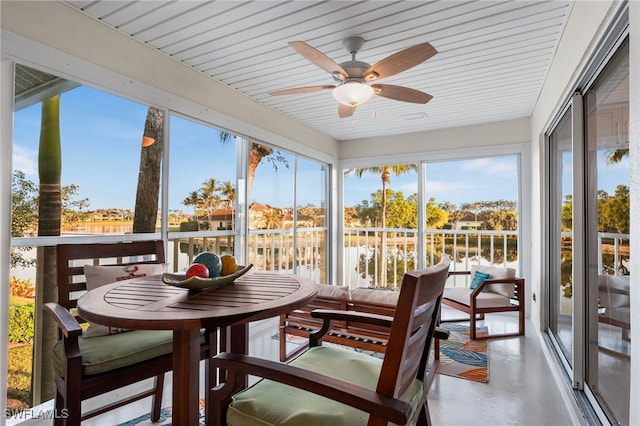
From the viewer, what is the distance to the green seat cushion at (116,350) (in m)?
1.46

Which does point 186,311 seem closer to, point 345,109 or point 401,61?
point 401,61

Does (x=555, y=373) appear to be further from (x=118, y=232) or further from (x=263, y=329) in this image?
(x=118, y=232)

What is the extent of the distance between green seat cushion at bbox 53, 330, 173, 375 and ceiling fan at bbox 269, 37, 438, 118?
174cm

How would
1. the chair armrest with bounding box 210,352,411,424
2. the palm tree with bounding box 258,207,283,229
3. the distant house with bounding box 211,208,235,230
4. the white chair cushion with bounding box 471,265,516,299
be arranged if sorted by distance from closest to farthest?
the chair armrest with bounding box 210,352,411,424, the distant house with bounding box 211,208,235,230, the white chair cushion with bounding box 471,265,516,299, the palm tree with bounding box 258,207,283,229

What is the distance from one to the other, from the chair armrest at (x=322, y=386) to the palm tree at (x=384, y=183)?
4.43m

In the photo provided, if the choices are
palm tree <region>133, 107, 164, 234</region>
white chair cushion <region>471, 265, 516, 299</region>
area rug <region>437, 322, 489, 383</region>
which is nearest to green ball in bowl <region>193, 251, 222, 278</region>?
palm tree <region>133, 107, 164, 234</region>

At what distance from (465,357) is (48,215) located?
3.17 m

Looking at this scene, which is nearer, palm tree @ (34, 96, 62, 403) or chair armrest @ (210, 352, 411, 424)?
chair armrest @ (210, 352, 411, 424)

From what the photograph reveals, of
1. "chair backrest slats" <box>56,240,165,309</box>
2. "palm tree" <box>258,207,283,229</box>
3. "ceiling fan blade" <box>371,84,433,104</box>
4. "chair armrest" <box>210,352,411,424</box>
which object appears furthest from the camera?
"palm tree" <box>258,207,283,229</box>

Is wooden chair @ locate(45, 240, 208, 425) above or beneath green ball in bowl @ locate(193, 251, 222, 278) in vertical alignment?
beneath

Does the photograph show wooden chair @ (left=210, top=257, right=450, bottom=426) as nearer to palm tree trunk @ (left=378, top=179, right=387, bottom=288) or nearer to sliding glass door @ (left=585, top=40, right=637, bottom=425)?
sliding glass door @ (left=585, top=40, right=637, bottom=425)

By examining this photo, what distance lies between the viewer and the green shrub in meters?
1.88

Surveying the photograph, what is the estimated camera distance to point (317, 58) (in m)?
2.12

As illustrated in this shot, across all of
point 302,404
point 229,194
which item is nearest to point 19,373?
point 302,404
